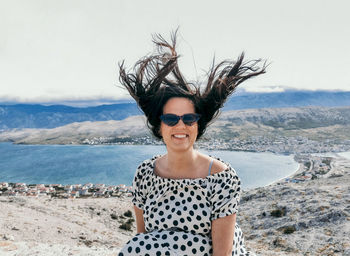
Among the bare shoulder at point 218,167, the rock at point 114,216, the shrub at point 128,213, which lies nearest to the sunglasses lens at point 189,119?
the bare shoulder at point 218,167

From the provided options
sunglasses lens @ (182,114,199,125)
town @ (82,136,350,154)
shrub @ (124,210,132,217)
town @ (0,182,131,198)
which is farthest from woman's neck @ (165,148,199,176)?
town @ (82,136,350,154)

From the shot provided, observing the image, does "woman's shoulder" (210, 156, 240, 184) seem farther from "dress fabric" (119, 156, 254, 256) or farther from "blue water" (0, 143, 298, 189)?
"blue water" (0, 143, 298, 189)

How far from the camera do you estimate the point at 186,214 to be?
195 cm

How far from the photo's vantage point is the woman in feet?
6.23

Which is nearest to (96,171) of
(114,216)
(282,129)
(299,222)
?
(114,216)

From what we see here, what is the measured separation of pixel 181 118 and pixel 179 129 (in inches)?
3.6

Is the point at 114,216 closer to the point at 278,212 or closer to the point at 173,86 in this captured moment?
the point at 278,212

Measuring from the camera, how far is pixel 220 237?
1.90m

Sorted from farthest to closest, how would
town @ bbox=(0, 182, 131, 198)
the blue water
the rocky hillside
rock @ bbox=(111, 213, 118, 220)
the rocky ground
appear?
the rocky hillside → the blue water → town @ bbox=(0, 182, 131, 198) → rock @ bbox=(111, 213, 118, 220) → the rocky ground

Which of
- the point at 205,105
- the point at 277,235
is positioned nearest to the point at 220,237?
the point at 205,105

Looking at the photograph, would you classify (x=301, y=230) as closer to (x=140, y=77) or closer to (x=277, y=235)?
(x=277, y=235)

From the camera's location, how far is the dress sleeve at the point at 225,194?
6.22 feet

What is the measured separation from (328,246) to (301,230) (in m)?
1.76

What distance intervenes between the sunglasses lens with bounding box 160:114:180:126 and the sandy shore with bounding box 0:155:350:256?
3.94 m
